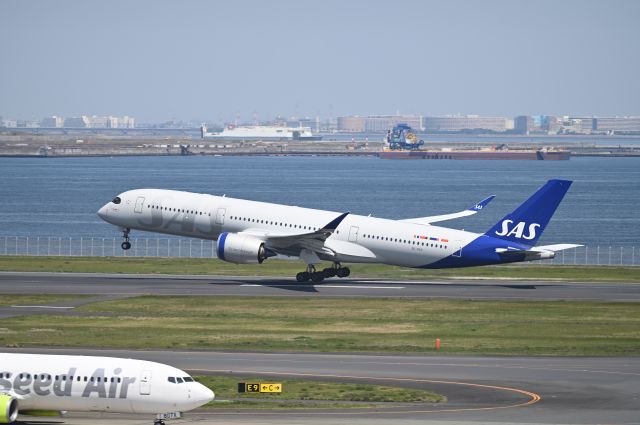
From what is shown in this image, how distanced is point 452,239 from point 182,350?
3065 cm

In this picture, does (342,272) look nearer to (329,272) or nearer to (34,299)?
(329,272)

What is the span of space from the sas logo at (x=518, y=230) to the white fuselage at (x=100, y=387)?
147 ft

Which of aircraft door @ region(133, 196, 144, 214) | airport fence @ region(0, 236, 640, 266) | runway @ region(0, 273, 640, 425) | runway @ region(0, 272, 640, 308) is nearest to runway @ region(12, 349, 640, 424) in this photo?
runway @ region(0, 273, 640, 425)

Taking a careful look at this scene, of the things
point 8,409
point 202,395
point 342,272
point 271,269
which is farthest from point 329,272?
point 8,409

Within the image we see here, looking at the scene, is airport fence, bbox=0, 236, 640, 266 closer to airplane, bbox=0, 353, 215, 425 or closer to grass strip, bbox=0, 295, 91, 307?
grass strip, bbox=0, 295, 91, 307

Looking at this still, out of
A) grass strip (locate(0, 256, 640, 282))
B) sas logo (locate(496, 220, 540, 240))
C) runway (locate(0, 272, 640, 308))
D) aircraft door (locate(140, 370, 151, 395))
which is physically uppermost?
sas logo (locate(496, 220, 540, 240))

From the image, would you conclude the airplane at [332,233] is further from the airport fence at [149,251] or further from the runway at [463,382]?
the runway at [463,382]

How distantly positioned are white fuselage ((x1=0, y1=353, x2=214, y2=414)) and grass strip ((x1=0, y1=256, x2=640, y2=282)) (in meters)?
52.8

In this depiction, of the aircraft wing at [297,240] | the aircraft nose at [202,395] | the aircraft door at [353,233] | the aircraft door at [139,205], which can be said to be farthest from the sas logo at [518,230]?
the aircraft nose at [202,395]

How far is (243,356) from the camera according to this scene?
57438 mm

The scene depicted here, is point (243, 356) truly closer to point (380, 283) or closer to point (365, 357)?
point (365, 357)

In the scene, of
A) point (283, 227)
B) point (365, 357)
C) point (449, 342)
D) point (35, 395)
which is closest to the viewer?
point (35, 395)

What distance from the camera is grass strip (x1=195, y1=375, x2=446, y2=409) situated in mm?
46647

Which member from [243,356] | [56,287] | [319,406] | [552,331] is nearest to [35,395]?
[319,406]
